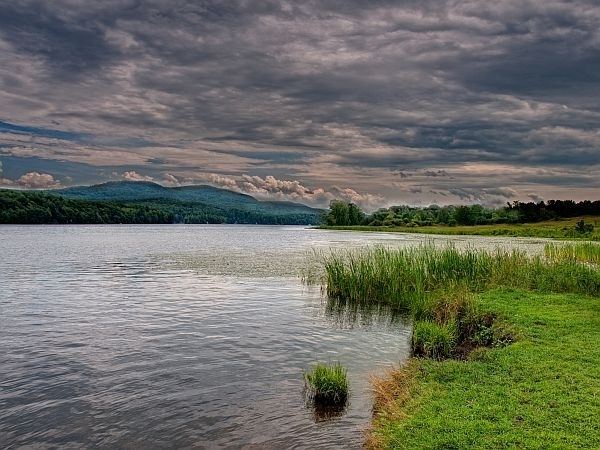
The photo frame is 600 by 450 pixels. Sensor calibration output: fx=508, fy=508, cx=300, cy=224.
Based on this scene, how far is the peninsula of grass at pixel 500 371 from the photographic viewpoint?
8.90m

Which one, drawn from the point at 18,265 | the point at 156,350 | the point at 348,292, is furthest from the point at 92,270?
the point at 156,350

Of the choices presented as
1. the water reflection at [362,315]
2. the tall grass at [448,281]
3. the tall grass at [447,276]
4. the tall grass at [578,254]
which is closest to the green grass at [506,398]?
the tall grass at [448,281]

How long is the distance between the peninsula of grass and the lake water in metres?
1.16

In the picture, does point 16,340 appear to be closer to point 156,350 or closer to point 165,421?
point 156,350

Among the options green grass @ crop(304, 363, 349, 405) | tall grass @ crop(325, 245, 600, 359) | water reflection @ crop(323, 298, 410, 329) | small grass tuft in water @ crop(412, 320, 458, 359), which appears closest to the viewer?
green grass @ crop(304, 363, 349, 405)

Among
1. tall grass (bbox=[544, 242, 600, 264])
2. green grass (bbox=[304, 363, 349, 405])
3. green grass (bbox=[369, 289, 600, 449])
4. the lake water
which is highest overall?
tall grass (bbox=[544, 242, 600, 264])

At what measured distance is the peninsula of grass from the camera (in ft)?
29.2

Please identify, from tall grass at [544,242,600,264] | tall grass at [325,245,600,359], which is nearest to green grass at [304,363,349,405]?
tall grass at [325,245,600,359]

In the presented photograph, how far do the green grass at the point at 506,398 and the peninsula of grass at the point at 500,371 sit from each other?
20mm

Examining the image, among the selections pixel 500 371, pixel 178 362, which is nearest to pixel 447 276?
pixel 500 371

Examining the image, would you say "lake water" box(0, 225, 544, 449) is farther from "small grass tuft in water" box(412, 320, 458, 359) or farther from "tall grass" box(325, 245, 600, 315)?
"tall grass" box(325, 245, 600, 315)

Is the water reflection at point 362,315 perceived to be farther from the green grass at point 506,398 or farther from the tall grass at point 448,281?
the green grass at point 506,398

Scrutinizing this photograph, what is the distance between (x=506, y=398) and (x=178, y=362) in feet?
31.6

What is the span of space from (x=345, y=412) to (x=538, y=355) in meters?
5.37
